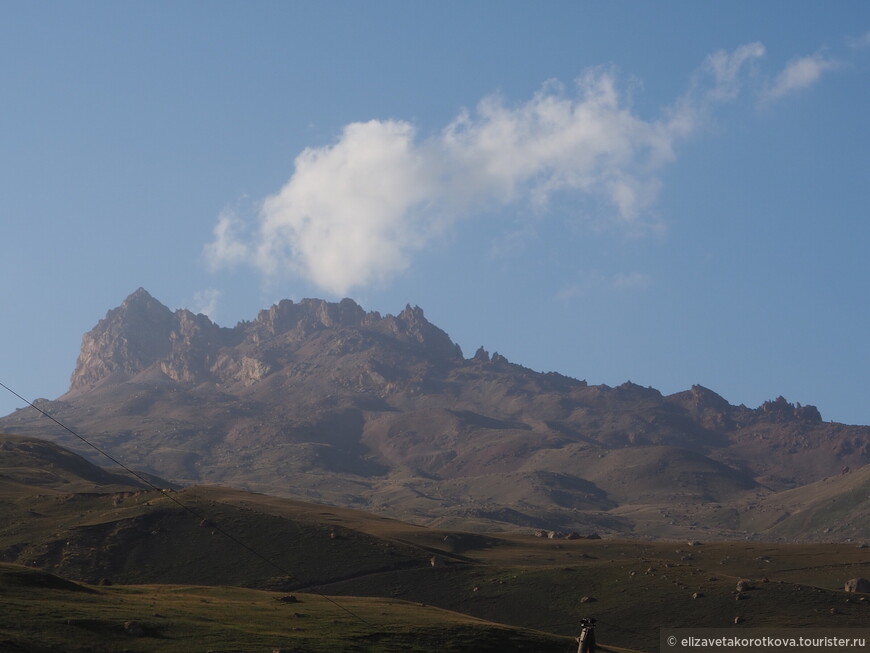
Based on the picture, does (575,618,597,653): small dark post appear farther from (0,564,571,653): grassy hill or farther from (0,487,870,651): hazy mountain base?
(0,487,870,651): hazy mountain base

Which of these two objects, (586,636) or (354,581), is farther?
(354,581)

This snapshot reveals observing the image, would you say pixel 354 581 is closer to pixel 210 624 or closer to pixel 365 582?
pixel 365 582

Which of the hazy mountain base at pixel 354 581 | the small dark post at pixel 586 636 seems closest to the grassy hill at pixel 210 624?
A: the hazy mountain base at pixel 354 581

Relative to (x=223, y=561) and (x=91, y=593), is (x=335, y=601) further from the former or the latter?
(x=223, y=561)

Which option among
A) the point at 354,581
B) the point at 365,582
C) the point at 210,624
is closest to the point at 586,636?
the point at 210,624

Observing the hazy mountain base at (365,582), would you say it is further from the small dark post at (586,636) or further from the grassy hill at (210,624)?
the small dark post at (586,636)

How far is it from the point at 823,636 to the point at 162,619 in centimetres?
6778

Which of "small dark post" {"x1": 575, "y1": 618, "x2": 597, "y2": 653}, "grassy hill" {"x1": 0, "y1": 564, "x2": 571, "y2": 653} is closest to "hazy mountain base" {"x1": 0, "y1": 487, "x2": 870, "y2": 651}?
"grassy hill" {"x1": 0, "y1": 564, "x2": 571, "y2": 653}

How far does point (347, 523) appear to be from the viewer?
199250mm

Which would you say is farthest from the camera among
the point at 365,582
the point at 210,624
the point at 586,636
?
the point at 365,582

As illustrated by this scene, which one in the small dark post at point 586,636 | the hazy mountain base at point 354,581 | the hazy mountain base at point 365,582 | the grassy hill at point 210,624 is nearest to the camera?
the small dark post at point 586,636

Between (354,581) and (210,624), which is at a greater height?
(354,581)

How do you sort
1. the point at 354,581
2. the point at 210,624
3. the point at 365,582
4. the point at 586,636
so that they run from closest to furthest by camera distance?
1. the point at 586,636
2. the point at 210,624
3. the point at 365,582
4. the point at 354,581

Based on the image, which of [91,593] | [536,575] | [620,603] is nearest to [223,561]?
[536,575]
